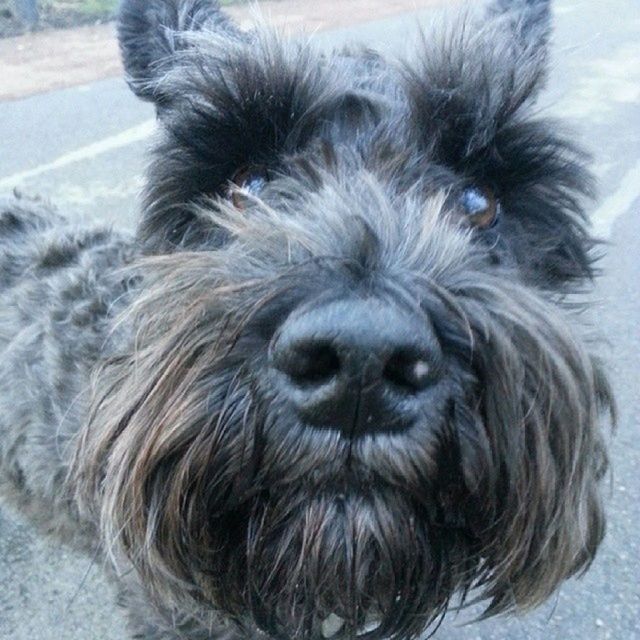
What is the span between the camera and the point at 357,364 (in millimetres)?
1653

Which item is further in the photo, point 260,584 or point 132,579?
point 132,579

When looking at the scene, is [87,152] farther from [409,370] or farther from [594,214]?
[409,370]

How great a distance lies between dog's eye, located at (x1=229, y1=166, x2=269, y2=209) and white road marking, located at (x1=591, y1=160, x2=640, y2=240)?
4472mm

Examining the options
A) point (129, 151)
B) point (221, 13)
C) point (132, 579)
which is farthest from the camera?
point (129, 151)

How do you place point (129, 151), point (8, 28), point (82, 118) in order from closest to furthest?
point (129, 151) < point (82, 118) < point (8, 28)

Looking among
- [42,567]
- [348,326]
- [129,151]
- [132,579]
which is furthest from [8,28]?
[348,326]

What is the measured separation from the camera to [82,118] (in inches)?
367

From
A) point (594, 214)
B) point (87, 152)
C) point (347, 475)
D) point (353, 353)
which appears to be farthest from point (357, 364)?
point (87, 152)

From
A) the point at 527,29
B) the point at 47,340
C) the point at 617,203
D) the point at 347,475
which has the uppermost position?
the point at 527,29

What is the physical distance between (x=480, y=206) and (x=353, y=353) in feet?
3.62

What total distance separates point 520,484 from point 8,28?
13920 millimetres

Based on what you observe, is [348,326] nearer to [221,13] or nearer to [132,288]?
[132,288]

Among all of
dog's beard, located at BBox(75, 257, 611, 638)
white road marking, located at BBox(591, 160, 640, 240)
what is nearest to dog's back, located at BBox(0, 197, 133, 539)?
dog's beard, located at BBox(75, 257, 611, 638)

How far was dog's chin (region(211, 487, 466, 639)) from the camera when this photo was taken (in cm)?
181
